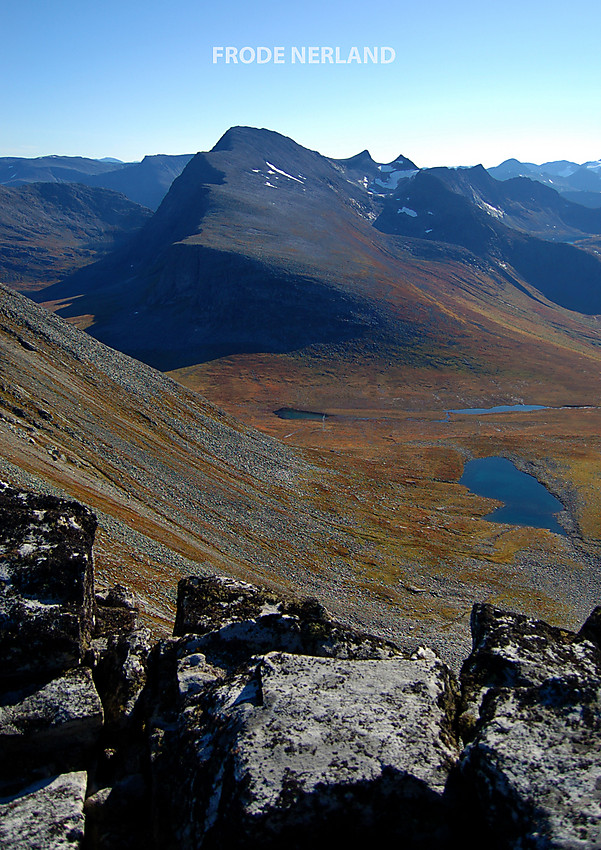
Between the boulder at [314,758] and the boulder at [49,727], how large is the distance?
1.82m

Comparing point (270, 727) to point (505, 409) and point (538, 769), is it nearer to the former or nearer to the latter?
point (538, 769)

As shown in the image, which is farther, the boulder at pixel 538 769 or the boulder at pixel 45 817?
the boulder at pixel 45 817

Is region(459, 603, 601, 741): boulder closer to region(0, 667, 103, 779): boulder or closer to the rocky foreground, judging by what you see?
the rocky foreground

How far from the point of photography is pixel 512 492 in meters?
89.8

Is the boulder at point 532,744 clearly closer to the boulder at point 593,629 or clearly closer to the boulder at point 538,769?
the boulder at point 538,769

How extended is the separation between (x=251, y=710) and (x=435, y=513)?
70.1 meters

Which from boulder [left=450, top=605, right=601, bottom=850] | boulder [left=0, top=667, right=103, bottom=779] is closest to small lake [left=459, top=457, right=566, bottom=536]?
boulder [left=450, top=605, right=601, bottom=850]

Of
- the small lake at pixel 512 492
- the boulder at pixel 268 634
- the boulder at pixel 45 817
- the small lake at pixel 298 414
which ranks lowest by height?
the small lake at pixel 512 492

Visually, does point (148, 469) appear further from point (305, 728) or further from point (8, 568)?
point (305, 728)

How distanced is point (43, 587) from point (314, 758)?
6.67 meters

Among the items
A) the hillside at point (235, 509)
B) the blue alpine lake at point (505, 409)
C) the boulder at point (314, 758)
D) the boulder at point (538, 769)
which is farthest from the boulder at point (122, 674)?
the blue alpine lake at point (505, 409)

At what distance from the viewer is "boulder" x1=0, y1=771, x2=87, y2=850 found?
8219mm

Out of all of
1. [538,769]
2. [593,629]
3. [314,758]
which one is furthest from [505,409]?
[314,758]

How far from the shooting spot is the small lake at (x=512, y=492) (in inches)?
3093
